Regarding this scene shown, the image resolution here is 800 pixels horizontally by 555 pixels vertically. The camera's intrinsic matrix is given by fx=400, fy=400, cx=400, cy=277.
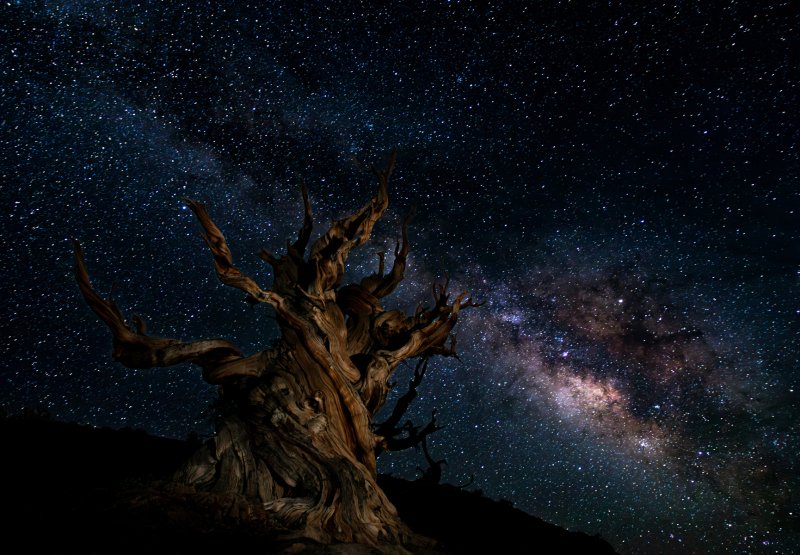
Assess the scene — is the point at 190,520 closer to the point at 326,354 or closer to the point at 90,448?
the point at 326,354

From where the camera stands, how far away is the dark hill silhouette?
3.34 meters

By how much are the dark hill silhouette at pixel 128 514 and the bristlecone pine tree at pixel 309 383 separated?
66 cm

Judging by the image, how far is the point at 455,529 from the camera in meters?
7.44

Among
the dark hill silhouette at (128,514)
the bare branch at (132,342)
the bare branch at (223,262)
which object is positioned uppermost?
the bare branch at (223,262)

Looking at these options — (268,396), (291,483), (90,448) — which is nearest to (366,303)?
(268,396)

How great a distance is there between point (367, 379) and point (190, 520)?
394cm

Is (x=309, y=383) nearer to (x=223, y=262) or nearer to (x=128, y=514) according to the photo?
(x=223, y=262)

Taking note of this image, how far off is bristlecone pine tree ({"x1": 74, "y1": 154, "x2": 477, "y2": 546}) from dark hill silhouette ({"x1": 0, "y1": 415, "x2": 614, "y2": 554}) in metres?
0.66

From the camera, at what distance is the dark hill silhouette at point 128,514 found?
3.34m

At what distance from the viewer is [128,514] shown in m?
3.94

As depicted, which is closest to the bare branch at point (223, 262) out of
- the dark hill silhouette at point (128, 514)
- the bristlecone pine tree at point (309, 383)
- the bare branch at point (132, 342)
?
the bristlecone pine tree at point (309, 383)

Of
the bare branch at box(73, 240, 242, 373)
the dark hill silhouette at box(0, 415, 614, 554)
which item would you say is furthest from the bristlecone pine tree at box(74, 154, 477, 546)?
the dark hill silhouette at box(0, 415, 614, 554)

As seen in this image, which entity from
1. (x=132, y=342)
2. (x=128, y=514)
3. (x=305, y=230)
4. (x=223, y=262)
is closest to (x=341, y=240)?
(x=305, y=230)

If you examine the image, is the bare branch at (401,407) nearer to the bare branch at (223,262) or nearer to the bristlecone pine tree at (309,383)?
the bristlecone pine tree at (309,383)
